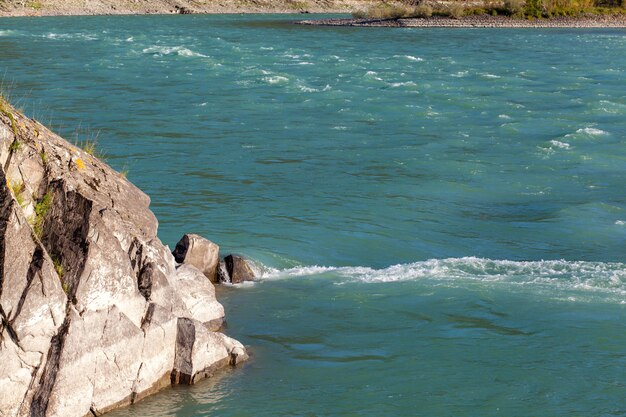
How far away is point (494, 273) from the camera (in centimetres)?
1554

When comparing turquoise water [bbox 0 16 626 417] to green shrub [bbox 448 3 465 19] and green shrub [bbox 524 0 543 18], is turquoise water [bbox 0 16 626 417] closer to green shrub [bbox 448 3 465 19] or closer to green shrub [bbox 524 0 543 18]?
green shrub [bbox 448 3 465 19]

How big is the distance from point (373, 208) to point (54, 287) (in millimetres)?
11520

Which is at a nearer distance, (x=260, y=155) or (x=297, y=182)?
(x=297, y=182)

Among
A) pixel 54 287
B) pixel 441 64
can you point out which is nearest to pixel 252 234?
pixel 54 287

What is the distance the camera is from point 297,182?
22.8 m

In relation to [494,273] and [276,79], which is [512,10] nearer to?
[276,79]

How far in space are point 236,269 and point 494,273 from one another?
12.9 ft

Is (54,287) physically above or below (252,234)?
above

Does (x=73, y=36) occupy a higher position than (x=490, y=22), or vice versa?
(x=73, y=36)

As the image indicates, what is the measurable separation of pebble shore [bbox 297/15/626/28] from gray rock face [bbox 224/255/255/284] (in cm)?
7431

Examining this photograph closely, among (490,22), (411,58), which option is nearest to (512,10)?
(490,22)

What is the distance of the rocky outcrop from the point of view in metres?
9.43

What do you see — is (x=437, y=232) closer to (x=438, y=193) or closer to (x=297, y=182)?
(x=438, y=193)

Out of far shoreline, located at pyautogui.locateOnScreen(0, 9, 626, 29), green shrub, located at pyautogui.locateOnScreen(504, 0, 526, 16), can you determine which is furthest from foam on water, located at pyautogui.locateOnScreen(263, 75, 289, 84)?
green shrub, located at pyautogui.locateOnScreen(504, 0, 526, 16)
